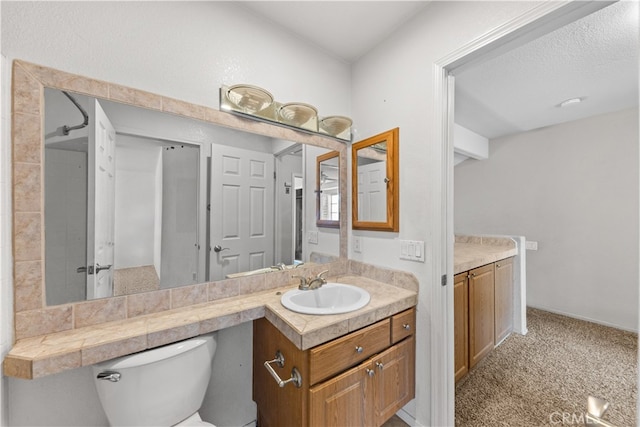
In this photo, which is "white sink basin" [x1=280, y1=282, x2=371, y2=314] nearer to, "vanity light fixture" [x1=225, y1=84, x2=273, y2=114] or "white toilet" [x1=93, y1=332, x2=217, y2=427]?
"white toilet" [x1=93, y1=332, x2=217, y2=427]

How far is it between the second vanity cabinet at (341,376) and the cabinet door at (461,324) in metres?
0.46

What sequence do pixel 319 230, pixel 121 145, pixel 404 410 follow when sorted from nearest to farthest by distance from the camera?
1. pixel 121 145
2. pixel 404 410
3. pixel 319 230

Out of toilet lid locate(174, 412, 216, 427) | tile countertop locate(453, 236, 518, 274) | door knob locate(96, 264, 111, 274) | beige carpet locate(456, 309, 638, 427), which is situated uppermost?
door knob locate(96, 264, 111, 274)

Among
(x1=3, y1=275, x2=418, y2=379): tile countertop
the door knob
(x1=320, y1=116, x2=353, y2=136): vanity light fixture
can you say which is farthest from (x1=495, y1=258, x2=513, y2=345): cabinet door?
the door knob

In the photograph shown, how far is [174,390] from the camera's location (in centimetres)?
100

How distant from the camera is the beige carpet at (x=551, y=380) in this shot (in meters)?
1.55

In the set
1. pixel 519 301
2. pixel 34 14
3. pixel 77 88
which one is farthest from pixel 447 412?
pixel 34 14

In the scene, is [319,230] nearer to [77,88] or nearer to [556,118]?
[77,88]

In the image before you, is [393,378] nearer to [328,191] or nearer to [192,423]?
[192,423]

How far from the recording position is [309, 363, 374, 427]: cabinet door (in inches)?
39.9

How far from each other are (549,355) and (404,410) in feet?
5.37

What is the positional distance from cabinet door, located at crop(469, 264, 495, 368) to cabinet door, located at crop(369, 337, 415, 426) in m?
0.74

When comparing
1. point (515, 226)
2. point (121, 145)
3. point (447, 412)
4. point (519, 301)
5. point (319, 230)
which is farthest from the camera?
point (515, 226)

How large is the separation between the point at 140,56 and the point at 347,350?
65.7 inches
